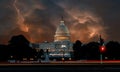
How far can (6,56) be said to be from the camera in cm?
16312

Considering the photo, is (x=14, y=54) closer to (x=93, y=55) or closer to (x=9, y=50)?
(x=9, y=50)

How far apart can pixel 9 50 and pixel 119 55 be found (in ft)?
126

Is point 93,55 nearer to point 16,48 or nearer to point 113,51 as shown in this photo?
point 113,51

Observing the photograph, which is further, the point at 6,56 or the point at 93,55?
the point at 93,55

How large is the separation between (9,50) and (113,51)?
1455 inches

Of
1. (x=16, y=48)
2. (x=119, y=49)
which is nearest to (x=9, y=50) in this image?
(x=16, y=48)

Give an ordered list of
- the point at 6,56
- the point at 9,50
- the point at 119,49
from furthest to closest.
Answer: the point at 119,49 < the point at 9,50 < the point at 6,56

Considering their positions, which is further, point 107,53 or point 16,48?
point 16,48

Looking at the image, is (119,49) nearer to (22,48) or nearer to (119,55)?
(119,55)

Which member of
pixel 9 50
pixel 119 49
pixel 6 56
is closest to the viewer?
pixel 6 56

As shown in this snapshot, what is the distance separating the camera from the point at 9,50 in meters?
178

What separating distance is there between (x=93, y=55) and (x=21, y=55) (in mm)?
25719

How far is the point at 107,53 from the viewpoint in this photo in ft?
563

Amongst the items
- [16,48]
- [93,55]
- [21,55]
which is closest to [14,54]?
[21,55]
